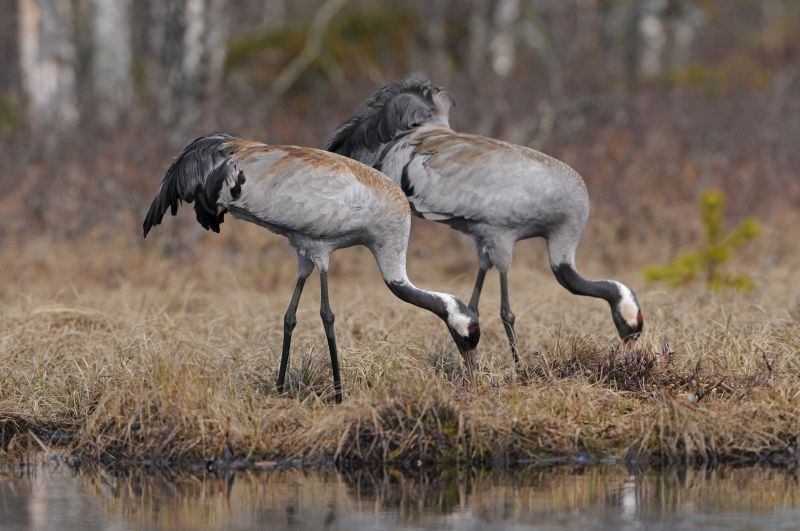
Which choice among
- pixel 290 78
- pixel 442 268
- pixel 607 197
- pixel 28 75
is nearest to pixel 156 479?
pixel 442 268

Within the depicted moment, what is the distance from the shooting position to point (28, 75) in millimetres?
13867

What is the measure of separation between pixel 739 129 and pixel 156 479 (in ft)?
31.6

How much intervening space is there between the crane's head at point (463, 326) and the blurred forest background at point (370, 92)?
4659mm

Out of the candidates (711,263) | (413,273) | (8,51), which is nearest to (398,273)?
(711,263)

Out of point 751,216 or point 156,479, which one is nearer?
point 156,479

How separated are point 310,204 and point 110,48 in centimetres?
804

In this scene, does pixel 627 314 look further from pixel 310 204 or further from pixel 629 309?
pixel 310 204

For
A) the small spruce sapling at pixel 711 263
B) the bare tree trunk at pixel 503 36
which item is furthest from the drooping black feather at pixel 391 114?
the bare tree trunk at pixel 503 36

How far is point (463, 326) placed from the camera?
6523 mm

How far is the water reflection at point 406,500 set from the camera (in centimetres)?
476

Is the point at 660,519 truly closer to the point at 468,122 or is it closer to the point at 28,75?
the point at 468,122

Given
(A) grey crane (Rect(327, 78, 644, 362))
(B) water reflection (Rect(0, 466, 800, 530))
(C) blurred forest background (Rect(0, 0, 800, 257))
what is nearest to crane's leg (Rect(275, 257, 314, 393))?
(B) water reflection (Rect(0, 466, 800, 530))

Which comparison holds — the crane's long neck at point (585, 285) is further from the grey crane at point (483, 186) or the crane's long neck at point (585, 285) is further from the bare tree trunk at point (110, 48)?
the bare tree trunk at point (110, 48)

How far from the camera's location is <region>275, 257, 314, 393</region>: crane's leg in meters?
6.60
